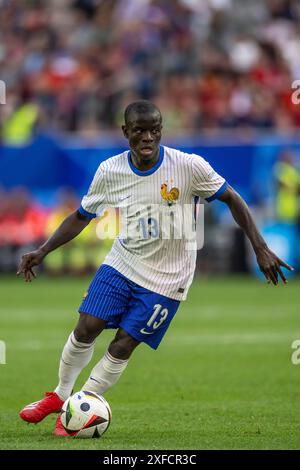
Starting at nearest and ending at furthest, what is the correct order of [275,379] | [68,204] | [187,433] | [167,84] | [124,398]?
[187,433] < [124,398] < [275,379] < [68,204] < [167,84]

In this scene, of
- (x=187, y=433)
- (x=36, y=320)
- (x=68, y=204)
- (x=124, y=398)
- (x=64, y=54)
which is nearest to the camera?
(x=187, y=433)

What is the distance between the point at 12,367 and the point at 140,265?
4.21 metres

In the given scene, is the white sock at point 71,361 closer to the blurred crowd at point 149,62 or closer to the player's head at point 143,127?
the player's head at point 143,127

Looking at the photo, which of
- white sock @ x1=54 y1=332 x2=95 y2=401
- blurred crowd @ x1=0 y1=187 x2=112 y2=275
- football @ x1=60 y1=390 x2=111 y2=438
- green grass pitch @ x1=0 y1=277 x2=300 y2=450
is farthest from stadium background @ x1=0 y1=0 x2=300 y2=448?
football @ x1=60 y1=390 x2=111 y2=438

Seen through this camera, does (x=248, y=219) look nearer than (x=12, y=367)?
Yes

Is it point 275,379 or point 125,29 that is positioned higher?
point 125,29

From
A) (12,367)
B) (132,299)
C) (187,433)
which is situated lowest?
(12,367)

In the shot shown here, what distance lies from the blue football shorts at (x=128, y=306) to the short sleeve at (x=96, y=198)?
468mm

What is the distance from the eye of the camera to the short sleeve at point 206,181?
7.84 meters

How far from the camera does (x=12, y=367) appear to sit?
1175 centimetres

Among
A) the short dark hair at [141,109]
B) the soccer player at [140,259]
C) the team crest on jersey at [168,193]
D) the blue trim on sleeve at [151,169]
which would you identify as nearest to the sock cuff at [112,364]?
the soccer player at [140,259]

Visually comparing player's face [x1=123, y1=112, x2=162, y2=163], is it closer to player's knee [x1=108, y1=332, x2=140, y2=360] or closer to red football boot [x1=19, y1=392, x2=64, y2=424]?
player's knee [x1=108, y1=332, x2=140, y2=360]

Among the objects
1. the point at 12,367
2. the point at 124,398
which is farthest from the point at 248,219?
the point at 12,367

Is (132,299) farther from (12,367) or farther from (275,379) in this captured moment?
(12,367)
